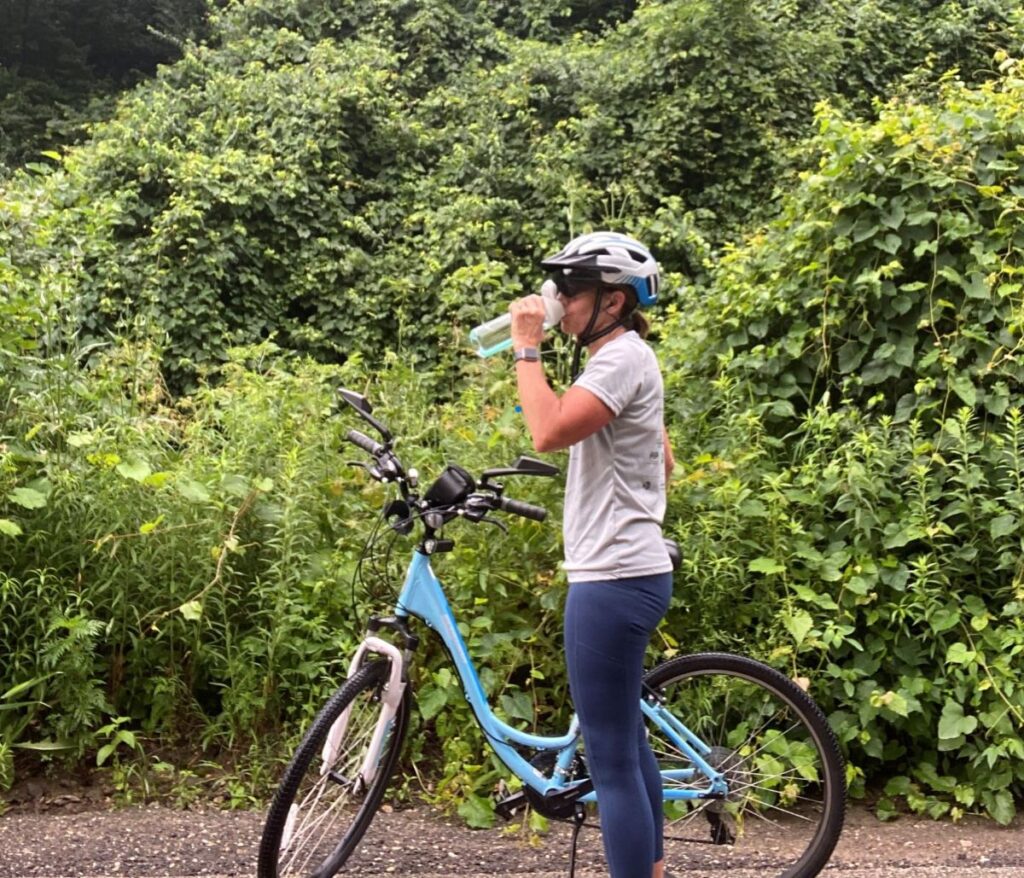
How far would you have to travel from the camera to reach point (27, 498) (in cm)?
377

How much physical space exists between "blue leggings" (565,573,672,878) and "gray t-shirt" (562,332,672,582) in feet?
0.18

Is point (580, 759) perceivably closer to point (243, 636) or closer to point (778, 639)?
point (778, 639)

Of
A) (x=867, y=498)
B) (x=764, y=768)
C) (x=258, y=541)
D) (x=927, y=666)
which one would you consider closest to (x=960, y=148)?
(x=867, y=498)

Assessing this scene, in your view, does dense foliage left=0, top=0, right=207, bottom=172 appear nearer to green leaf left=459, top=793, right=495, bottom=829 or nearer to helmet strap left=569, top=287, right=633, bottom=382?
green leaf left=459, top=793, right=495, bottom=829

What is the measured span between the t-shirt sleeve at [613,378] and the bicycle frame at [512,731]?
0.85 m

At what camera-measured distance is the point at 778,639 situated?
3793mm

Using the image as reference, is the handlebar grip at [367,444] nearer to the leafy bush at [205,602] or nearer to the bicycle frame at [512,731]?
Result: the bicycle frame at [512,731]

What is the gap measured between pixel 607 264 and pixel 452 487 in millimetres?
797

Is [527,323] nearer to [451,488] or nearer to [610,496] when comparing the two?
[610,496]

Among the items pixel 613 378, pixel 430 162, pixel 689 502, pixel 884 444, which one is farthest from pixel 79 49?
pixel 613 378

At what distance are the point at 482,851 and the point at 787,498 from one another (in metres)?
1.84

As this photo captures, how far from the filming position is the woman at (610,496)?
7.72ft

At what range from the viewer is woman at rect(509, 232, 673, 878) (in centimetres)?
235

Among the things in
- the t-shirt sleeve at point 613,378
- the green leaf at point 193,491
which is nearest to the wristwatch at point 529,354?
the t-shirt sleeve at point 613,378
